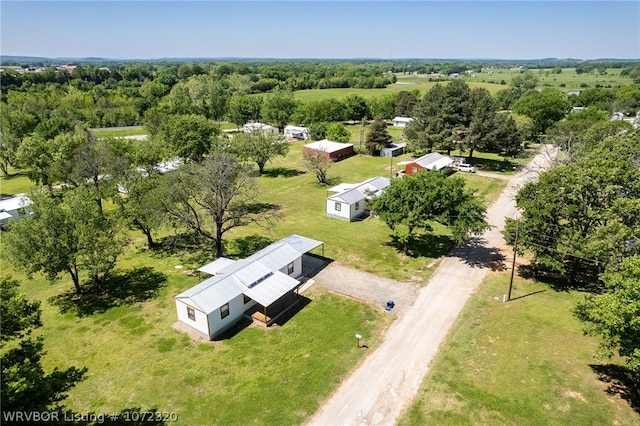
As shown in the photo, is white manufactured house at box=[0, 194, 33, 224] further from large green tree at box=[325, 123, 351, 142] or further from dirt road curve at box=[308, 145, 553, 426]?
large green tree at box=[325, 123, 351, 142]

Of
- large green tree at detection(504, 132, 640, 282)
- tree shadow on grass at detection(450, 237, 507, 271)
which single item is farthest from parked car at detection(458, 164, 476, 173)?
large green tree at detection(504, 132, 640, 282)

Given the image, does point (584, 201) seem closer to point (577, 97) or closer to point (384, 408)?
point (384, 408)

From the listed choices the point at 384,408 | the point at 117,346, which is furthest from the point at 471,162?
the point at 117,346

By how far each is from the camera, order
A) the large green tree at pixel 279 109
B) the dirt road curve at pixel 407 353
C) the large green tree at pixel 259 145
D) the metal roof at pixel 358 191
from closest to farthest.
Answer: the dirt road curve at pixel 407 353 < the metal roof at pixel 358 191 < the large green tree at pixel 259 145 < the large green tree at pixel 279 109

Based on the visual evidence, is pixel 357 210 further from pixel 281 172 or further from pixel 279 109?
pixel 279 109

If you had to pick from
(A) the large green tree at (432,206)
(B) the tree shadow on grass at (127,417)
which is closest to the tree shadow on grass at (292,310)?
(B) the tree shadow on grass at (127,417)

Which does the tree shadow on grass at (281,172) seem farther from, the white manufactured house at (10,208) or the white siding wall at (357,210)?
the white manufactured house at (10,208)

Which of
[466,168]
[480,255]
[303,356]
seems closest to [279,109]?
[466,168]

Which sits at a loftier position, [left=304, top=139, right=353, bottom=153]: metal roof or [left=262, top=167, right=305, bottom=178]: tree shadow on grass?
[left=304, top=139, right=353, bottom=153]: metal roof
